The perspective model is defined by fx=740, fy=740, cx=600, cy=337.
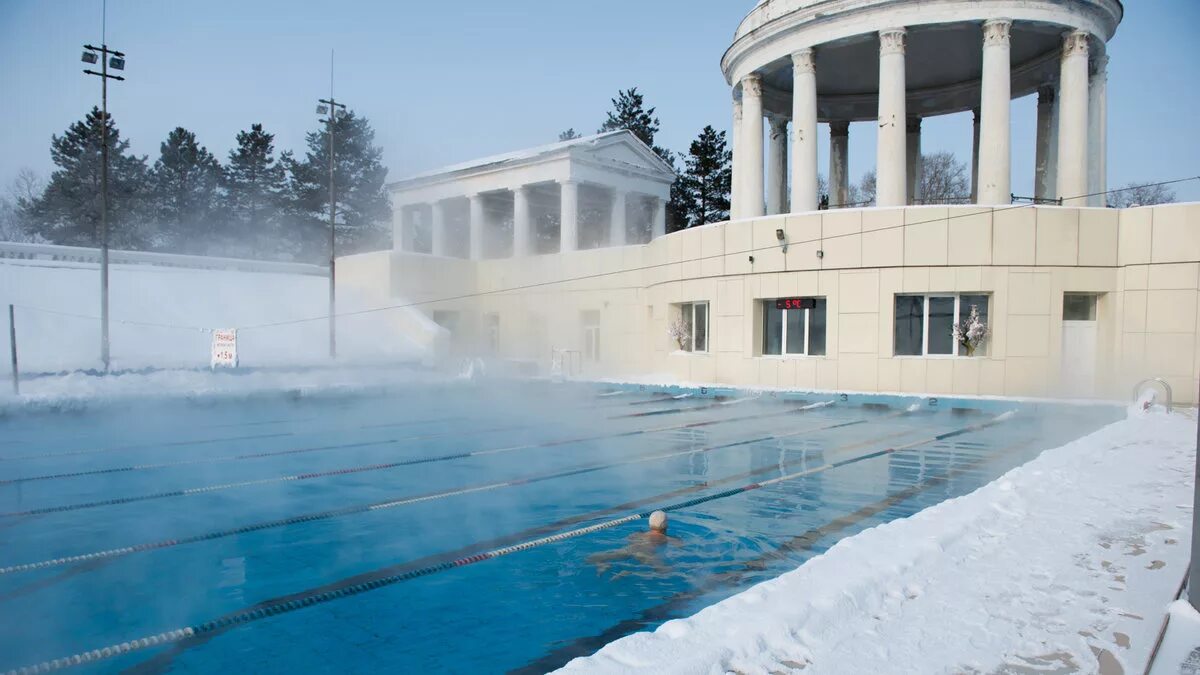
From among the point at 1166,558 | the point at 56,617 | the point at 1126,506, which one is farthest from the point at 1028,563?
the point at 56,617

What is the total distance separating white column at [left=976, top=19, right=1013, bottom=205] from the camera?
794 inches

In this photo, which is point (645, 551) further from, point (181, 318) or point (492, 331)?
point (492, 331)

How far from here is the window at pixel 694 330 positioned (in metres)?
24.1

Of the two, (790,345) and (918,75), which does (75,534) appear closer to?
(790,345)

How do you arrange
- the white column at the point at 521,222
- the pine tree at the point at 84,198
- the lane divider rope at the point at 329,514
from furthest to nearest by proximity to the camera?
1. the pine tree at the point at 84,198
2. the white column at the point at 521,222
3. the lane divider rope at the point at 329,514

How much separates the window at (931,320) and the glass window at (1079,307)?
2.03 meters

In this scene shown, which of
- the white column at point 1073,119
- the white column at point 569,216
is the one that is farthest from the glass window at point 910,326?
the white column at point 569,216

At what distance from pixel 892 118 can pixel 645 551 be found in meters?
18.5

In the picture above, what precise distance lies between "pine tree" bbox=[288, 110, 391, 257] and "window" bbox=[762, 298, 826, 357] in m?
38.3

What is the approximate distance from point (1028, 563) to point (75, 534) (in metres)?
7.94

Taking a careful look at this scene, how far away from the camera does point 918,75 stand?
2709cm

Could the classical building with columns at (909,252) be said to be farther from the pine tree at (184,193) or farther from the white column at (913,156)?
the pine tree at (184,193)

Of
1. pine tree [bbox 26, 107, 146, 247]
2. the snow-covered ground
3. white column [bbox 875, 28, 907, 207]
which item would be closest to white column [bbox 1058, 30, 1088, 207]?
white column [bbox 875, 28, 907, 207]

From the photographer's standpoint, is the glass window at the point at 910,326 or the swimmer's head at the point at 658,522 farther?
the glass window at the point at 910,326
